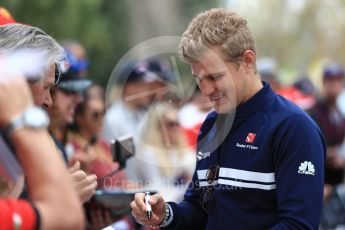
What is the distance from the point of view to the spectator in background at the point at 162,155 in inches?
203

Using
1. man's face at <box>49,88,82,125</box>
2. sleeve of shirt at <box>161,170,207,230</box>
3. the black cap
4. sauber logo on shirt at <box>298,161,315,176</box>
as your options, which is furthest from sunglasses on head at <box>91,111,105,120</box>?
the black cap

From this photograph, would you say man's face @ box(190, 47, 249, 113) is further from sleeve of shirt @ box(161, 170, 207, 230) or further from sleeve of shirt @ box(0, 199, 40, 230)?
sleeve of shirt @ box(0, 199, 40, 230)

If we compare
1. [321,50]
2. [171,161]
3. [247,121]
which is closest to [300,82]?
[171,161]

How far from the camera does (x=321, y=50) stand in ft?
98.0

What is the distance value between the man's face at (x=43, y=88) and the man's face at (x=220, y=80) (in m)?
0.74

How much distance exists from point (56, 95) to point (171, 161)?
42.4 inches

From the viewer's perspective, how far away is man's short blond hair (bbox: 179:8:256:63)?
10.5 feet

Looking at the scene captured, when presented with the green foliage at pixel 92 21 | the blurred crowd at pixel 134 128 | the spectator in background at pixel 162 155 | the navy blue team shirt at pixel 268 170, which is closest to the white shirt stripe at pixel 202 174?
the navy blue team shirt at pixel 268 170

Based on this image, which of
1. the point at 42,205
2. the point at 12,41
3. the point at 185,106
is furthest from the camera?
the point at 185,106

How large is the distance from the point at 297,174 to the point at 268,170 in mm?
139

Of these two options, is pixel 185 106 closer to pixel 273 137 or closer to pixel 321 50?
pixel 273 137

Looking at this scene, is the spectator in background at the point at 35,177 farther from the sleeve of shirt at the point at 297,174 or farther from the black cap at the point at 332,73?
the black cap at the point at 332,73

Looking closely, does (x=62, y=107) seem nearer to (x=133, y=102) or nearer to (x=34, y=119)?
(x=133, y=102)

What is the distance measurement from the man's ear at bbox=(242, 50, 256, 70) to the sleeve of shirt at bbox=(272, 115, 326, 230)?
1.16 ft
